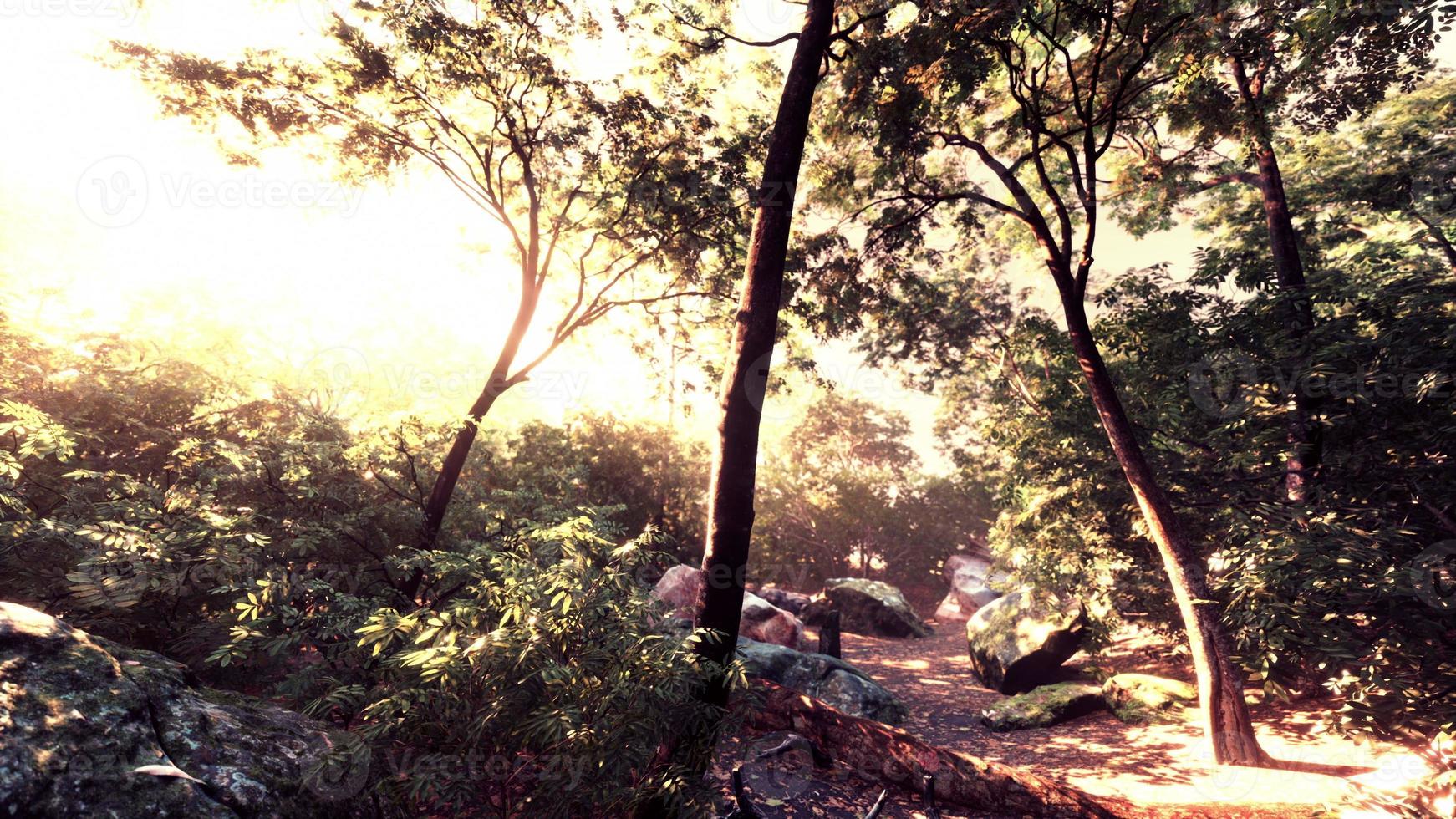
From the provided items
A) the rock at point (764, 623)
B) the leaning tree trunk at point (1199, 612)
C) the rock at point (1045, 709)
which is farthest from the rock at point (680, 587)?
the leaning tree trunk at point (1199, 612)

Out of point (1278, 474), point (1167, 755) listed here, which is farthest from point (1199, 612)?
point (1278, 474)

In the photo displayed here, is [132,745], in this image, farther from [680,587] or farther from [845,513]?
[845,513]

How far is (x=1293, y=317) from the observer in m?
7.37

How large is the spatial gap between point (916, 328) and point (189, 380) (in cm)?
1312

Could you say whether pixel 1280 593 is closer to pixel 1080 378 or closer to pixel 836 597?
pixel 1080 378

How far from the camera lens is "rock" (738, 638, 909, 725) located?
9.28 m

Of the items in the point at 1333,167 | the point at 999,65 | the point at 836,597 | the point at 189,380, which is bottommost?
the point at 836,597

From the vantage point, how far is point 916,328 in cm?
1184

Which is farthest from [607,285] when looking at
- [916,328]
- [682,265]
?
[916,328]

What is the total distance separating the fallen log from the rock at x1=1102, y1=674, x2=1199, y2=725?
522 centimetres

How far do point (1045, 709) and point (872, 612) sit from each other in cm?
955

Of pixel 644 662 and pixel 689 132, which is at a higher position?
pixel 689 132

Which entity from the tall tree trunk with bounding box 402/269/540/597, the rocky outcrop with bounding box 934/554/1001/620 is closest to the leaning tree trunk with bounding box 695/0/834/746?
the tall tree trunk with bounding box 402/269/540/597

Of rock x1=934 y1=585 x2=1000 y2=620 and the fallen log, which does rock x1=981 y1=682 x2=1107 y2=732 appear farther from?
rock x1=934 y1=585 x2=1000 y2=620
